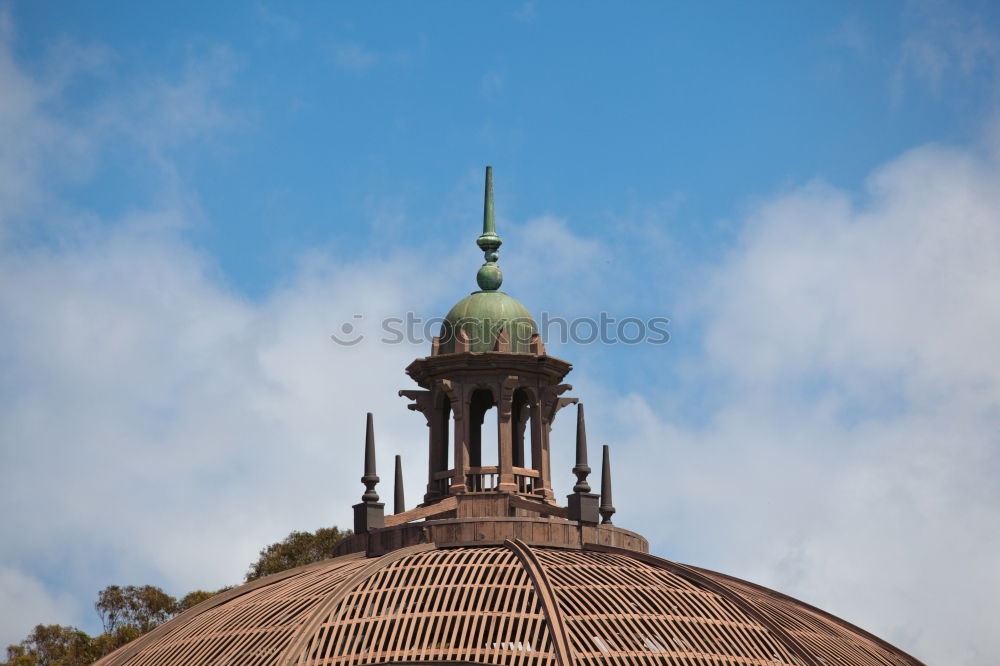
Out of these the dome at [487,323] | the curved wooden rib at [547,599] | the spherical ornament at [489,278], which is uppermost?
the spherical ornament at [489,278]

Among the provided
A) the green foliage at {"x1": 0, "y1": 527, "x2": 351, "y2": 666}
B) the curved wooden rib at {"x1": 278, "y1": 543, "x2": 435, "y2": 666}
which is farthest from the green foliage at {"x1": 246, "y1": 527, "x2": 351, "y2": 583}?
the curved wooden rib at {"x1": 278, "y1": 543, "x2": 435, "y2": 666}

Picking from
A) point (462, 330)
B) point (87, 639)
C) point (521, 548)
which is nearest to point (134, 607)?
point (87, 639)

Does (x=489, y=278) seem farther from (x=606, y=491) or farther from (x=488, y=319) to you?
(x=606, y=491)

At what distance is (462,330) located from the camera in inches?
2251

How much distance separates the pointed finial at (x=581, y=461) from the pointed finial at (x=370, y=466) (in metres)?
4.69

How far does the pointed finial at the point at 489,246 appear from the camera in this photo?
192 feet

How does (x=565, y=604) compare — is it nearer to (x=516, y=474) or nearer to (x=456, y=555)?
(x=456, y=555)

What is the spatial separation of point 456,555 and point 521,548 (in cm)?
158

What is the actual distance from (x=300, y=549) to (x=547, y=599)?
31.0m

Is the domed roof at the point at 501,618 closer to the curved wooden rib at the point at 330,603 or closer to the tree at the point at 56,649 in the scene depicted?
the curved wooden rib at the point at 330,603

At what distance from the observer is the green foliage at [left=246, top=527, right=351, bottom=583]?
77188 mm

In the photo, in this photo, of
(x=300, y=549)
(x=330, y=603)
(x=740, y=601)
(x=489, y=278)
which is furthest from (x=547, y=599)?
(x=300, y=549)

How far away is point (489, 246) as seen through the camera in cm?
5909

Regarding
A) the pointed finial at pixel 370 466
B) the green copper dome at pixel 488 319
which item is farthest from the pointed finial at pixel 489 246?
the pointed finial at pixel 370 466
